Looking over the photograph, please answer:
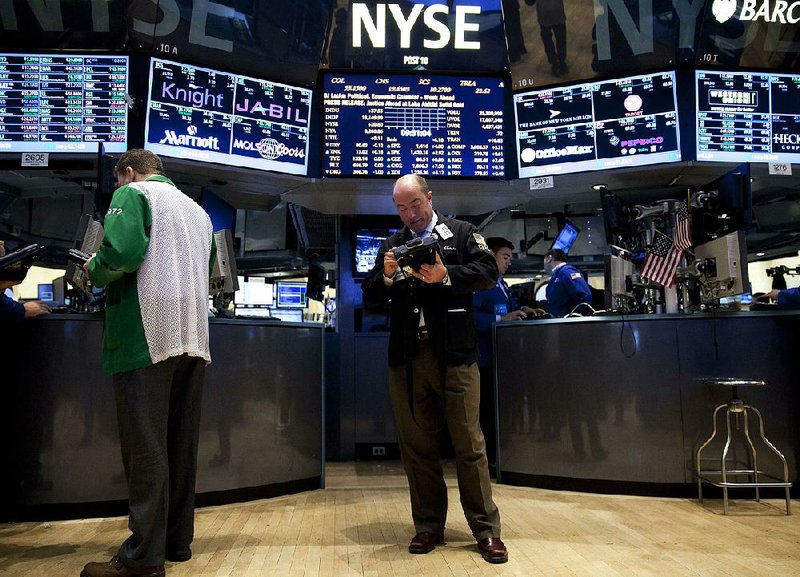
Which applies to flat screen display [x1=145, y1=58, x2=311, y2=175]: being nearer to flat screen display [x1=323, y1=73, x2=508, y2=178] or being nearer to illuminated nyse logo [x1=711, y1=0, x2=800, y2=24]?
flat screen display [x1=323, y1=73, x2=508, y2=178]

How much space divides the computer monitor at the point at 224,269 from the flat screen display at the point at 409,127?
1.10 meters

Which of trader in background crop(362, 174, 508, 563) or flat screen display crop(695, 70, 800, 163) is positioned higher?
flat screen display crop(695, 70, 800, 163)

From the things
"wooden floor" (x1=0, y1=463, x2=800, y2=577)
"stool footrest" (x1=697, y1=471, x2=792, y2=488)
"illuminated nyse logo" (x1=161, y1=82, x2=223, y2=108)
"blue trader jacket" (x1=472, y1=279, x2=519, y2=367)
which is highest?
"illuminated nyse logo" (x1=161, y1=82, x2=223, y2=108)

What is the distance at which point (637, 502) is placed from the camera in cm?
400

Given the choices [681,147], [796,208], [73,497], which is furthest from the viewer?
[796,208]

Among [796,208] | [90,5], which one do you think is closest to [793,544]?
[90,5]

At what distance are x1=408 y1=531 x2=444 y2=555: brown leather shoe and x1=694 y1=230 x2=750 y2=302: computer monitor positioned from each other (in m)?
2.36

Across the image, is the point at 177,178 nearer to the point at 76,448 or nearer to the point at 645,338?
the point at 76,448

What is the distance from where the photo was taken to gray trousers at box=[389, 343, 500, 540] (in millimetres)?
2877

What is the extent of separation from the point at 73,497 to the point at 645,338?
3.41m

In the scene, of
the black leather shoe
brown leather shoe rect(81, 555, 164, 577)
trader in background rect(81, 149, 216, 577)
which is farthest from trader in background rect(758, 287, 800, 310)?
brown leather shoe rect(81, 555, 164, 577)

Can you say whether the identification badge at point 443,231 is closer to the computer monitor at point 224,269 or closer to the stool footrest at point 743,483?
the computer monitor at point 224,269

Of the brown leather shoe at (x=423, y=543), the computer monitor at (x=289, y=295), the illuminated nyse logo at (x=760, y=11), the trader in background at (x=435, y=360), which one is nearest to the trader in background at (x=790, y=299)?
the illuminated nyse logo at (x=760, y=11)

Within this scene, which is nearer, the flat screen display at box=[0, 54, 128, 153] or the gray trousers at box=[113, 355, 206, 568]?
the gray trousers at box=[113, 355, 206, 568]
